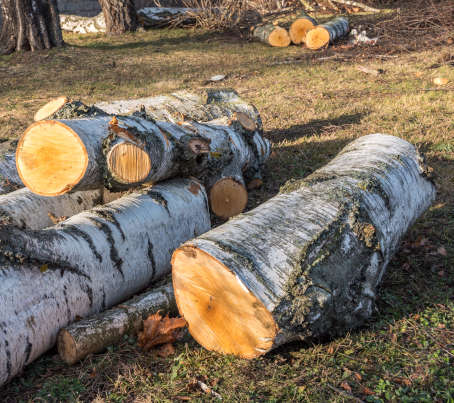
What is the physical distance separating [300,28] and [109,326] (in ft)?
37.7

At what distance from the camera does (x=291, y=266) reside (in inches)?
92.9

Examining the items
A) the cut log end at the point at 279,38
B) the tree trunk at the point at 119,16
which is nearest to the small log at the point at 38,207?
the cut log end at the point at 279,38

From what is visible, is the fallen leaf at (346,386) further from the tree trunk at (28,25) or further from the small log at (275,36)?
the small log at (275,36)

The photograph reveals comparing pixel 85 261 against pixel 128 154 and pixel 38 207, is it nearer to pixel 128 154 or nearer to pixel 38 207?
pixel 128 154

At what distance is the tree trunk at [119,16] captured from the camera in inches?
545

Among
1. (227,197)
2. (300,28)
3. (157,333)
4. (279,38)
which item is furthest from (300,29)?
(157,333)

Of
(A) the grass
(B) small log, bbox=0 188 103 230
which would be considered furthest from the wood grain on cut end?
(A) the grass

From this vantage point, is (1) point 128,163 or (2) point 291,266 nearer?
(2) point 291,266

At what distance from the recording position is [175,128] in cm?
366

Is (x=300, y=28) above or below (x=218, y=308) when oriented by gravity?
above

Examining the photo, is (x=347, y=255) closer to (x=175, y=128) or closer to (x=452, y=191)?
(x=175, y=128)

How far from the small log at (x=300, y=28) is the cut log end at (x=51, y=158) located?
10.7 meters

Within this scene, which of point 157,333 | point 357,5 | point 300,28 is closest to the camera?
point 157,333

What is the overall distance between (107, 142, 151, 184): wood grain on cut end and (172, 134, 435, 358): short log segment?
800mm
